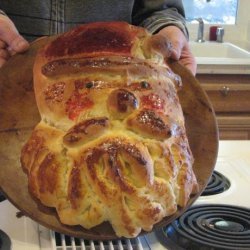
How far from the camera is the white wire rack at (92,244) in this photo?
2.18 ft

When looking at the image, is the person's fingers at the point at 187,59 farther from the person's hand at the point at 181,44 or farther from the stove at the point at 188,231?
the stove at the point at 188,231

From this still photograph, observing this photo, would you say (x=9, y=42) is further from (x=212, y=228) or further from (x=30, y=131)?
(x=212, y=228)

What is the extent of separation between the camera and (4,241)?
67 centimetres

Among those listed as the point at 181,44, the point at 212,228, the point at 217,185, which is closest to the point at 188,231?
the point at 212,228

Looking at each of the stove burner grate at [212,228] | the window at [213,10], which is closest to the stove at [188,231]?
the stove burner grate at [212,228]

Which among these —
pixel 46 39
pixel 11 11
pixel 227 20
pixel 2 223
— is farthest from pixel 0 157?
pixel 227 20

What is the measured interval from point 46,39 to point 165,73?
0.21 meters

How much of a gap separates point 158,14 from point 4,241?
1.90ft

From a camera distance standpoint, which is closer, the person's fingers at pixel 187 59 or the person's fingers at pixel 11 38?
the person's fingers at pixel 11 38

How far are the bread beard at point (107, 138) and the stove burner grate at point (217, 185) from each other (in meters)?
0.22

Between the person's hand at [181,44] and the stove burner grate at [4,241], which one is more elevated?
the person's hand at [181,44]

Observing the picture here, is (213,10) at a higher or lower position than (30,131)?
lower

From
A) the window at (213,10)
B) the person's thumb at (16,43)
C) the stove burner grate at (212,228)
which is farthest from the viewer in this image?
the window at (213,10)

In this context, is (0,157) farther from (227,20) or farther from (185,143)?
(227,20)
